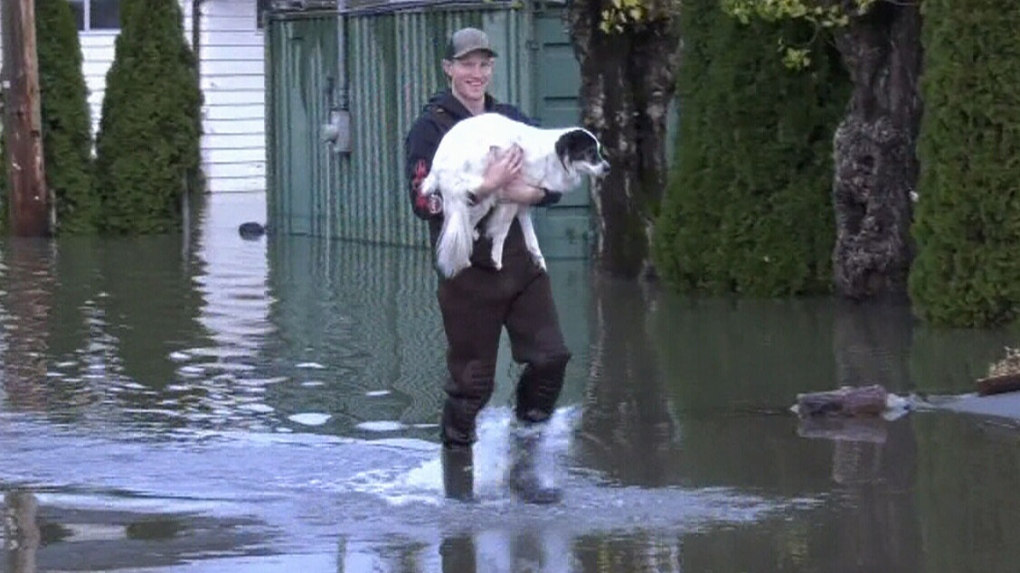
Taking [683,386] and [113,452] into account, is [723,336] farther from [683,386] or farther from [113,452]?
[113,452]

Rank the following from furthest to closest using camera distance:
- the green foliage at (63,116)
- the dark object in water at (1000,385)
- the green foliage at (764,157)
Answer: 1. the green foliage at (63,116)
2. the green foliage at (764,157)
3. the dark object in water at (1000,385)

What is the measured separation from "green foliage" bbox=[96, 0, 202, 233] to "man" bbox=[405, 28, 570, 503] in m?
14.3

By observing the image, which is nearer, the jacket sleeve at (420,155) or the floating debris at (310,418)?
the jacket sleeve at (420,155)

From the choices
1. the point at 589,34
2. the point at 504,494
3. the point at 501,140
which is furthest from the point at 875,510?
the point at 589,34

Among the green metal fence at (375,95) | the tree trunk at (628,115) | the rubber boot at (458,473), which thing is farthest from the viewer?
the green metal fence at (375,95)

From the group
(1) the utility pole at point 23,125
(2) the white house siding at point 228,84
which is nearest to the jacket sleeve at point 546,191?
(1) the utility pole at point 23,125

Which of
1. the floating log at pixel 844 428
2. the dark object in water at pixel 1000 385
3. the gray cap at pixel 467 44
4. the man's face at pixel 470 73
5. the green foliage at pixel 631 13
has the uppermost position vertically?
the green foliage at pixel 631 13

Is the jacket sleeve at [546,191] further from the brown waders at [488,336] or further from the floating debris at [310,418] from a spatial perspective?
the floating debris at [310,418]

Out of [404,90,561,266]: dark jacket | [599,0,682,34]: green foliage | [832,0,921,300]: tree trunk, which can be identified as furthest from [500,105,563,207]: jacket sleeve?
[599,0,682,34]: green foliage

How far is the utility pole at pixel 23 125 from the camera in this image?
864 inches

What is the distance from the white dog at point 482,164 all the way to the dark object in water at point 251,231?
43.9 feet

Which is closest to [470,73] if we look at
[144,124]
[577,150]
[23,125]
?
[577,150]

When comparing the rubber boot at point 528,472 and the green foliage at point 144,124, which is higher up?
the green foliage at point 144,124

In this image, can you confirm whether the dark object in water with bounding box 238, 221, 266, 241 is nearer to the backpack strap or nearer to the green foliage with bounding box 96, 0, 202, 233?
the green foliage with bounding box 96, 0, 202, 233
